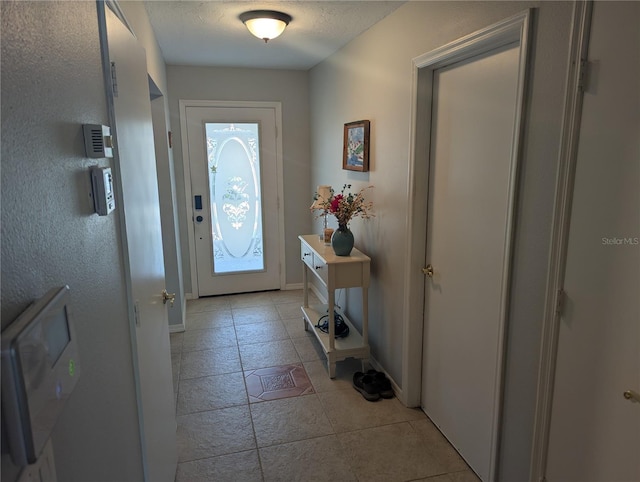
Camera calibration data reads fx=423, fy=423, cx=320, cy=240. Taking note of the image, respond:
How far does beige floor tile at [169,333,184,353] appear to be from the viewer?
3.50 meters

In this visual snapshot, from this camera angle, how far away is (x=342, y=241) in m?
2.98

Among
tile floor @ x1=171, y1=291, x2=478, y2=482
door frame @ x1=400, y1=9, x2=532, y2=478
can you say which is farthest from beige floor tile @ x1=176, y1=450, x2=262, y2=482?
door frame @ x1=400, y1=9, x2=532, y2=478

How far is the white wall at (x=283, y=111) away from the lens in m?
4.24

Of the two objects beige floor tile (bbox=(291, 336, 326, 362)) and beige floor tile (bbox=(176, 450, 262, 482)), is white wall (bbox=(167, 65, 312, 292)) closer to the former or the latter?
beige floor tile (bbox=(291, 336, 326, 362))

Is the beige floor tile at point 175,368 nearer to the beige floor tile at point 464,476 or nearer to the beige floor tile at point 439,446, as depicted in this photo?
the beige floor tile at point 439,446

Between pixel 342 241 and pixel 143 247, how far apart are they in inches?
63.7

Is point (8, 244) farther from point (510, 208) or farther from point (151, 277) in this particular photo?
point (510, 208)

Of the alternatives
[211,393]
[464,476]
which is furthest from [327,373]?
[464,476]

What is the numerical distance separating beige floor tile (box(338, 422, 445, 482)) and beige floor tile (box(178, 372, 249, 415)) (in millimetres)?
801

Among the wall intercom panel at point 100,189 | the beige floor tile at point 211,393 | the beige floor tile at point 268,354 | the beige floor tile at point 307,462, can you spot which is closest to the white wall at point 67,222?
the wall intercom panel at point 100,189

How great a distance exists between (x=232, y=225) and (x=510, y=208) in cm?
345

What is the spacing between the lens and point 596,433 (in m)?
1.40

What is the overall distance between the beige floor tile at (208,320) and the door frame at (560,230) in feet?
9.59

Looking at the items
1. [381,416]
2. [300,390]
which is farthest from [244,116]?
[381,416]
